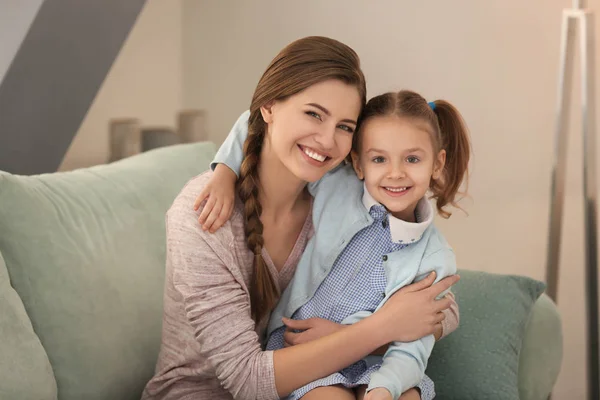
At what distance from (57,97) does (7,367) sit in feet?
3.06

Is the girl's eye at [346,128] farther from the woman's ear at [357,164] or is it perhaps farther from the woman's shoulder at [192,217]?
the woman's shoulder at [192,217]

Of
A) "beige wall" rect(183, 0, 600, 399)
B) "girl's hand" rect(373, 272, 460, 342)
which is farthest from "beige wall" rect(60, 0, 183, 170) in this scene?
"girl's hand" rect(373, 272, 460, 342)

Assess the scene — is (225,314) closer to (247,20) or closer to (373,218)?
(373,218)

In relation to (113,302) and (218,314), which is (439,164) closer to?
(218,314)

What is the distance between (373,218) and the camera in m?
1.74

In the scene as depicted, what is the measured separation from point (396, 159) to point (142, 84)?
5.93ft

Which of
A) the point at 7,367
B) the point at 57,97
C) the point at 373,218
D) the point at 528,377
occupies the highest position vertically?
the point at 57,97

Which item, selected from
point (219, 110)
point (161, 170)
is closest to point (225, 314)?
point (161, 170)

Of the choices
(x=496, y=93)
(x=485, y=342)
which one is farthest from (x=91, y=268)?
(x=496, y=93)

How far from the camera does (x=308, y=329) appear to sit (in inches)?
66.1

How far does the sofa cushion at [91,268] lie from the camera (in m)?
1.68

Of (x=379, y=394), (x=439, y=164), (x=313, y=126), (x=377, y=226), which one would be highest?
(x=313, y=126)

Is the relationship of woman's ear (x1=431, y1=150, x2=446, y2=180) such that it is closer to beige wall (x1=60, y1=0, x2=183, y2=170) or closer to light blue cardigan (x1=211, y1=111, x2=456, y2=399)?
light blue cardigan (x1=211, y1=111, x2=456, y2=399)

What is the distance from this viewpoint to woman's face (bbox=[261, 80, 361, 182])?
1616 mm
